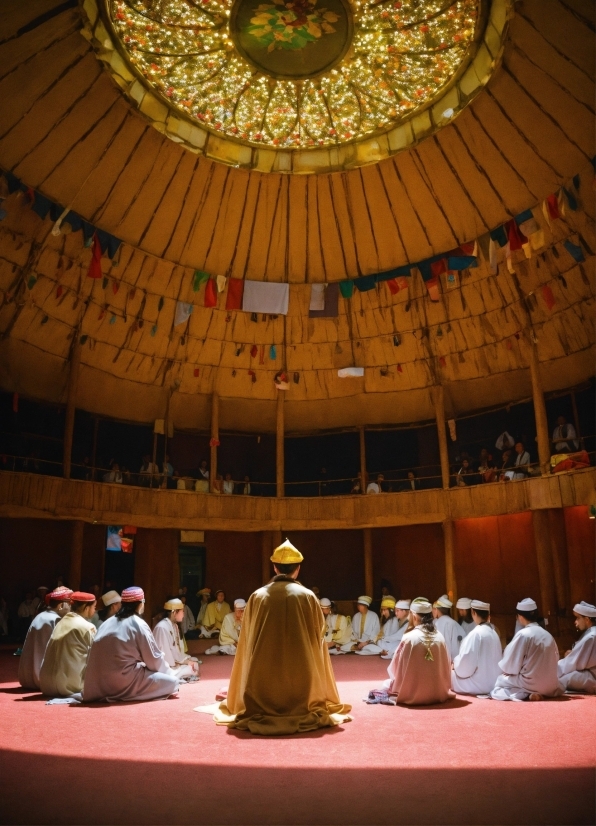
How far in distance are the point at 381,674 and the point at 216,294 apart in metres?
8.70

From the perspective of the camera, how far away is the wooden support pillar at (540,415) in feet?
41.7

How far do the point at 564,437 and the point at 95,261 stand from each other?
1048 centimetres

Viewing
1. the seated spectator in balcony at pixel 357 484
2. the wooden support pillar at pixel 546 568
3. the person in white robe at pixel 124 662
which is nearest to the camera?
the person in white robe at pixel 124 662

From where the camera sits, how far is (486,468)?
1420cm

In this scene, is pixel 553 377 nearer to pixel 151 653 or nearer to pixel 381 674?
pixel 381 674

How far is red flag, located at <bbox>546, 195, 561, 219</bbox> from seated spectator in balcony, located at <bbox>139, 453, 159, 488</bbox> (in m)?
9.78

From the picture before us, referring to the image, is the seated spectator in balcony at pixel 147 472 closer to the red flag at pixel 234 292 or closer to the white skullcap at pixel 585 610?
the red flag at pixel 234 292

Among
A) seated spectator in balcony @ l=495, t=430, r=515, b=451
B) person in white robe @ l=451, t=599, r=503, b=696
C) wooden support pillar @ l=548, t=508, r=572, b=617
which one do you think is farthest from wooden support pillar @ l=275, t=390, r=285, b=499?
person in white robe @ l=451, t=599, r=503, b=696

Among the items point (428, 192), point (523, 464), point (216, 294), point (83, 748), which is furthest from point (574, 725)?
point (216, 294)

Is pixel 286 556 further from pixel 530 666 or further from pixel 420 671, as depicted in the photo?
pixel 530 666

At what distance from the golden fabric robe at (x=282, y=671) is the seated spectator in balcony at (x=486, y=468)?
9060mm

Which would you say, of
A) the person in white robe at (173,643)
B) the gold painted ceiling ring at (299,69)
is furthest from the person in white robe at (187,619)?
the gold painted ceiling ring at (299,69)

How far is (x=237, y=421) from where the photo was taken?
56.0 feet

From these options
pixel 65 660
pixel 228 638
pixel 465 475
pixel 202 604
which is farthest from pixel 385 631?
pixel 65 660
